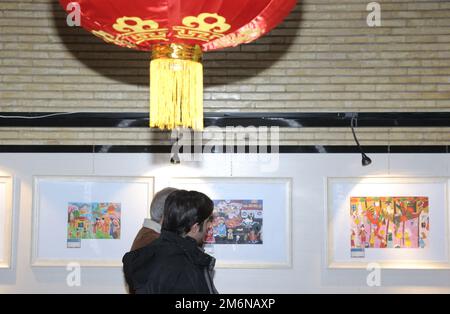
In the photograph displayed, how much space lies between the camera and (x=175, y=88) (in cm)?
296

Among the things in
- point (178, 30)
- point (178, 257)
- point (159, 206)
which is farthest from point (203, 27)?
point (159, 206)

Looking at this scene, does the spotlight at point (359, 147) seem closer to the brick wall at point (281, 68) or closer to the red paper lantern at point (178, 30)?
the brick wall at point (281, 68)

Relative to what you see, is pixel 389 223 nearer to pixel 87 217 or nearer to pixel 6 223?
pixel 87 217

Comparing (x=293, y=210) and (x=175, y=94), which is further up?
(x=175, y=94)

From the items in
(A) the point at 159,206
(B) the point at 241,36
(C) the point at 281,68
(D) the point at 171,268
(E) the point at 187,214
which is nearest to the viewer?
(B) the point at 241,36

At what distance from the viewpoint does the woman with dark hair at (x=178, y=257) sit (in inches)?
119

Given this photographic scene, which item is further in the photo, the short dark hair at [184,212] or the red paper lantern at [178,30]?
the short dark hair at [184,212]

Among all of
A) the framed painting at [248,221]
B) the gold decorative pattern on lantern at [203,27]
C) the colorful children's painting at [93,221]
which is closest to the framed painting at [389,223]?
the framed painting at [248,221]

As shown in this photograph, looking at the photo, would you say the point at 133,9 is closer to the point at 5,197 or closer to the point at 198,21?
the point at 198,21

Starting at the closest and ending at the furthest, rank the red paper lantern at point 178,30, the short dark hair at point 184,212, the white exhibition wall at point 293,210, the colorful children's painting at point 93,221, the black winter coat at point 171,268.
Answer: the red paper lantern at point 178,30 < the black winter coat at point 171,268 < the short dark hair at point 184,212 < the white exhibition wall at point 293,210 < the colorful children's painting at point 93,221

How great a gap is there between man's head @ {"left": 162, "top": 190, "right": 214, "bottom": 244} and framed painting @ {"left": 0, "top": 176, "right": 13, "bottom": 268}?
314 cm

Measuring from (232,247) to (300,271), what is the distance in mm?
687

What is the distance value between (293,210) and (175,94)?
3.17 metres

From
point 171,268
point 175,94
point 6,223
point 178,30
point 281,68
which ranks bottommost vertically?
point 171,268
